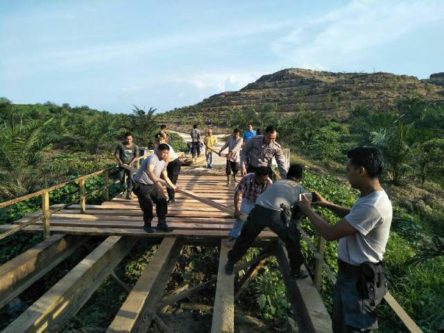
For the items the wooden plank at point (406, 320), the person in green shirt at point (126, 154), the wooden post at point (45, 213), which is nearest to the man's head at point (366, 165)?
the wooden plank at point (406, 320)

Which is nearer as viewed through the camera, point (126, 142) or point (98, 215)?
point (98, 215)

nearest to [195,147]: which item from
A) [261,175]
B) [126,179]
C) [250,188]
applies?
[126,179]

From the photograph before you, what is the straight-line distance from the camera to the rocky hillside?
51.0 m

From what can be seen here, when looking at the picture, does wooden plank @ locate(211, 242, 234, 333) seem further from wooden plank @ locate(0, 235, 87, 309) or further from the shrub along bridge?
wooden plank @ locate(0, 235, 87, 309)

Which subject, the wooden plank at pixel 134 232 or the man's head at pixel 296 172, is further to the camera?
the wooden plank at pixel 134 232

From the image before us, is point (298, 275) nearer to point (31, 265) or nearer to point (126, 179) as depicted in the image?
point (31, 265)

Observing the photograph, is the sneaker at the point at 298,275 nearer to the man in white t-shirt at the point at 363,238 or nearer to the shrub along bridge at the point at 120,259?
the shrub along bridge at the point at 120,259

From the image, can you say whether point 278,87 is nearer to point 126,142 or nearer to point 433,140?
point 433,140

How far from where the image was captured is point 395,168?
16.2m

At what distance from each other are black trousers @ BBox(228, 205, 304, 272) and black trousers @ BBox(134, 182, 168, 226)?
6.13 ft

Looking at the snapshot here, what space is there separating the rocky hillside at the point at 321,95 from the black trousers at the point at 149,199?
41.4 m

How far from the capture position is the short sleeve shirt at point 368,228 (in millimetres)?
2668

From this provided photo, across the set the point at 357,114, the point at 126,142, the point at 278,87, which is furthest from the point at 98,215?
the point at 278,87

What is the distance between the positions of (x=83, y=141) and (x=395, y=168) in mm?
14156
